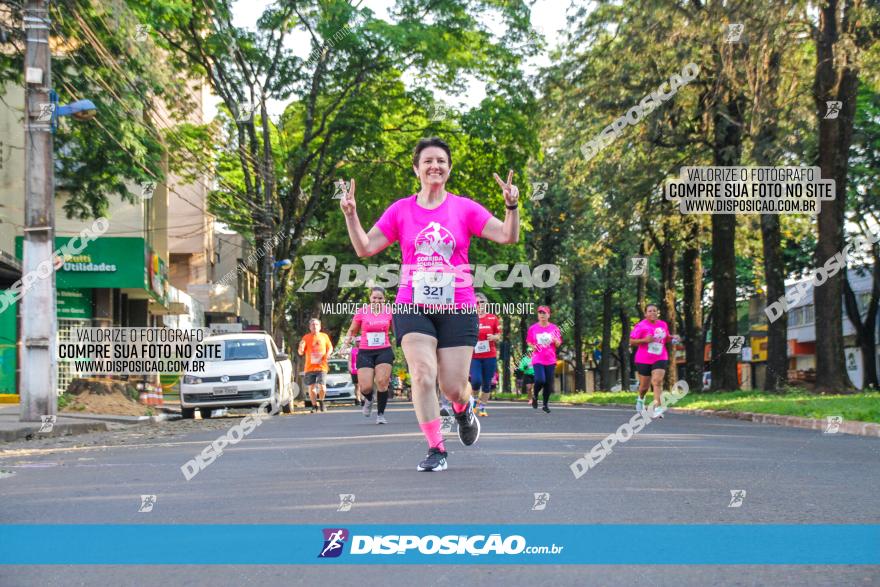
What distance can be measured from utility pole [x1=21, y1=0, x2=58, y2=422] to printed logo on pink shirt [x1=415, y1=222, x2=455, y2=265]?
10.7 meters

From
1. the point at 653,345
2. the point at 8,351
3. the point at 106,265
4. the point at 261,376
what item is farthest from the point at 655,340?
the point at 8,351

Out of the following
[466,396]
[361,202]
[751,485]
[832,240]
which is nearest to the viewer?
[751,485]

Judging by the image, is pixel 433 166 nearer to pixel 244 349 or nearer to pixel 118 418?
pixel 118 418

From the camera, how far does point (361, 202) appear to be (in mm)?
37406

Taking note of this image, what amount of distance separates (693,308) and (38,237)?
21.8m

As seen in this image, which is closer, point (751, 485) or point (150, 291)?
point (751, 485)

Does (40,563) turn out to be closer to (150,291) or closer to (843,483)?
(843,483)

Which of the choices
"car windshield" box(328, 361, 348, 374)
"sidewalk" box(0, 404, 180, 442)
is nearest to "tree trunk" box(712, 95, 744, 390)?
"sidewalk" box(0, 404, 180, 442)

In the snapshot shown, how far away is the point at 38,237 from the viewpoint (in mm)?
17344

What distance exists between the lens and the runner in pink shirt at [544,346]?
2078 centimetres

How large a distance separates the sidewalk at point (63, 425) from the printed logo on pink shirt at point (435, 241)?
9580mm

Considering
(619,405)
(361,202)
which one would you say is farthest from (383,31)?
(619,405)

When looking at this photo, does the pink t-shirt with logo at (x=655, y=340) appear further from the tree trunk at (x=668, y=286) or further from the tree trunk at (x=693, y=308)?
the tree trunk at (x=668, y=286)

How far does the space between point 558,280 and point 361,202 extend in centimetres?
1501
